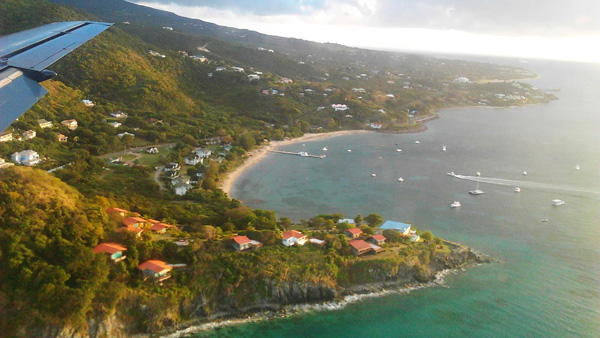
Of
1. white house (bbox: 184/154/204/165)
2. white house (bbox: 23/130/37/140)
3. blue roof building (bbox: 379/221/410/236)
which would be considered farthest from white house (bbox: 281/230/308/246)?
white house (bbox: 23/130/37/140)

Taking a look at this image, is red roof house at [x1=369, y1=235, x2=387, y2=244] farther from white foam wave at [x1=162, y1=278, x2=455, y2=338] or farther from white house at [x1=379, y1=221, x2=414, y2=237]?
white foam wave at [x1=162, y1=278, x2=455, y2=338]

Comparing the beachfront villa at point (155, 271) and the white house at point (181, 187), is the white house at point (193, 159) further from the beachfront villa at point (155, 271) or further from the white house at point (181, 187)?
the beachfront villa at point (155, 271)

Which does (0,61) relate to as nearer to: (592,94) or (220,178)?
(220,178)

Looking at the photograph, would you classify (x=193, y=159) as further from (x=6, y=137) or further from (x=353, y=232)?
(x=353, y=232)

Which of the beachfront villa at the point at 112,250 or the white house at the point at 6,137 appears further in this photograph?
the white house at the point at 6,137

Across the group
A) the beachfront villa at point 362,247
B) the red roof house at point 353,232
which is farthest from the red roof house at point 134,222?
the red roof house at point 353,232

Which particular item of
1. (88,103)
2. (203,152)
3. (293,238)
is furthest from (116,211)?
(88,103)

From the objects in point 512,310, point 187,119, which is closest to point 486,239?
point 512,310
